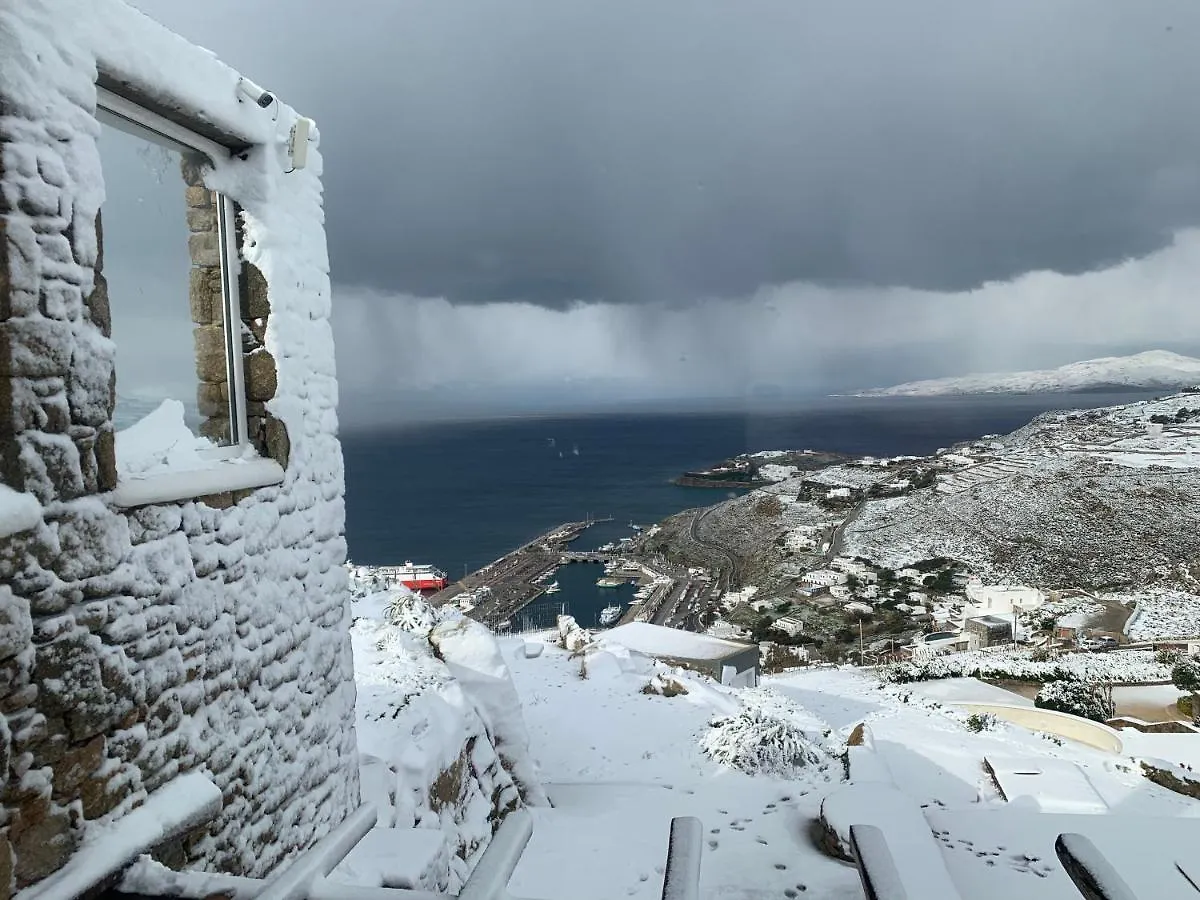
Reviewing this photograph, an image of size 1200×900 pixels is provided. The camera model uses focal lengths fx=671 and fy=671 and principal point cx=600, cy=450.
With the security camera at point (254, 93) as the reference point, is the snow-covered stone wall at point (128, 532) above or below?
below

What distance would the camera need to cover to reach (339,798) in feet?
11.5

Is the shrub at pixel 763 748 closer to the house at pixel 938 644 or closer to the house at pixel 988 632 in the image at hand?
the house at pixel 938 644

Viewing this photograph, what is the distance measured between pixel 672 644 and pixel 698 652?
1.14 meters

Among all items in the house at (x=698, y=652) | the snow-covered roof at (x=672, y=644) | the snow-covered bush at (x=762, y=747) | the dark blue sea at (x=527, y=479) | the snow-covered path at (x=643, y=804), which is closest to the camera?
the snow-covered path at (x=643, y=804)

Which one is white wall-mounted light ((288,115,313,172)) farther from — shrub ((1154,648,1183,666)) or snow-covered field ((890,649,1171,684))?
shrub ((1154,648,1183,666))

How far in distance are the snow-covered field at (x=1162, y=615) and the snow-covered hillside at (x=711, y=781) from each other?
2085 centimetres

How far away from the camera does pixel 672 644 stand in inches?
896

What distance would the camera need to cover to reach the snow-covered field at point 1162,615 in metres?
28.8

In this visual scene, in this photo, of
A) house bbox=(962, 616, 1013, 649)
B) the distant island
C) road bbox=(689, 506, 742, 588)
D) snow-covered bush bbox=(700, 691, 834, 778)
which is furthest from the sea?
house bbox=(962, 616, 1013, 649)

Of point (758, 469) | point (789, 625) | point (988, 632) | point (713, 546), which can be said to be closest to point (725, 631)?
point (789, 625)

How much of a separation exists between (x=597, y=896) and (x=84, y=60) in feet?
18.5

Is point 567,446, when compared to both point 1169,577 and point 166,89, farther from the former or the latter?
point 166,89

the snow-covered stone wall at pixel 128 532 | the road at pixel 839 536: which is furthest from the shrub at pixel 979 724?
the road at pixel 839 536

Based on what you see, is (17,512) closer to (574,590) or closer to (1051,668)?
(1051,668)
